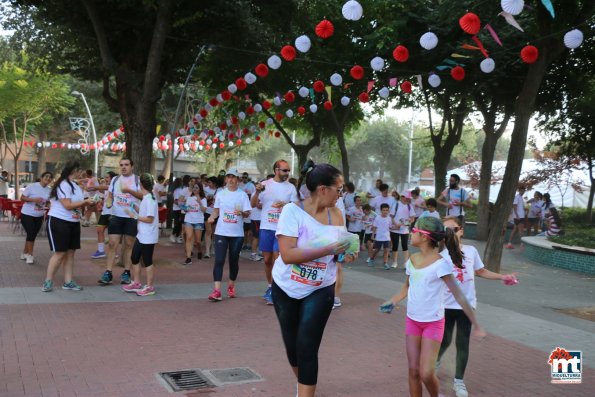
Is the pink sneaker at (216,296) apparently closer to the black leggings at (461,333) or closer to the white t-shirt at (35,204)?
the black leggings at (461,333)

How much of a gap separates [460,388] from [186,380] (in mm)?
2251

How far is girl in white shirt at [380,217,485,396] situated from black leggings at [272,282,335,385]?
743mm

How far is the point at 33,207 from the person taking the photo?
36.0 feet

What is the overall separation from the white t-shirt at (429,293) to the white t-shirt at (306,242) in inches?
30.9

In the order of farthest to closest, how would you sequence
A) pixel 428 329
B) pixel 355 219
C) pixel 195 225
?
pixel 355 219 < pixel 195 225 < pixel 428 329

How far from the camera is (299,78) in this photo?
22.2m

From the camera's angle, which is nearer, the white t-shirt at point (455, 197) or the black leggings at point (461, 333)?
the black leggings at point (461, 333)

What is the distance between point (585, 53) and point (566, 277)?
5.74 meters

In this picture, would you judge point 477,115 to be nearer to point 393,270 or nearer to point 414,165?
point 393,270

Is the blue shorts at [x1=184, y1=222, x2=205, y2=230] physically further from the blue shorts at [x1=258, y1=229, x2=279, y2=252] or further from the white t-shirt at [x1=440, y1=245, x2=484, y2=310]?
the white t-shirt at [x1=440, y1=245, x2=484, y2=310]

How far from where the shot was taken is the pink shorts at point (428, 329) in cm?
409

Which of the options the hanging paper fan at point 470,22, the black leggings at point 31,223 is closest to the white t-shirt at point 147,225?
the black leggings at point 31,223

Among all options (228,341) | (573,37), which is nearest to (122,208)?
(228,341)

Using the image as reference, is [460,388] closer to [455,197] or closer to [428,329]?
[428,329]
